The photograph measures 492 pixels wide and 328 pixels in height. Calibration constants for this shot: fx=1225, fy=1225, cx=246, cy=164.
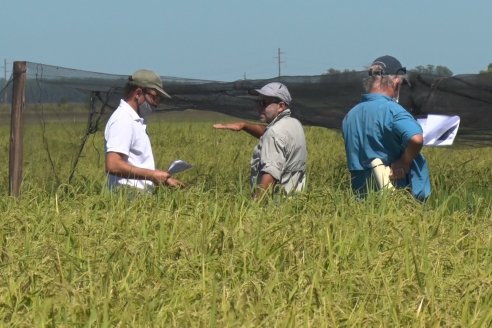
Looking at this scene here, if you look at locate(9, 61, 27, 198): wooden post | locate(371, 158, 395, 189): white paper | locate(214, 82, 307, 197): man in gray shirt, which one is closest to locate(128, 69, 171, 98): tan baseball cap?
locate(214, 82, 307, 197): man in gray shirt

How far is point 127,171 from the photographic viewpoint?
6.38 meters

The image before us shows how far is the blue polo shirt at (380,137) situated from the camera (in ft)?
20.2

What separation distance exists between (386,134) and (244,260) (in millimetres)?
1704

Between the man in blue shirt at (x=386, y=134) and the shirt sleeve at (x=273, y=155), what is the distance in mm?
365

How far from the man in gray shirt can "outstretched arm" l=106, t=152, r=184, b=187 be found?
1.64ft

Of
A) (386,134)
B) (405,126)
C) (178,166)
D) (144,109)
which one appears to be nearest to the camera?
(405,126)

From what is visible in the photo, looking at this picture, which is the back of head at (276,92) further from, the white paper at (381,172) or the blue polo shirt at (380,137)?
the white paper at (381,172)

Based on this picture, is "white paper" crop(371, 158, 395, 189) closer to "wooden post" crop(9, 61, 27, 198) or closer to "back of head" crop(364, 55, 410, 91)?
"back of head" crop(364, 55, 410, 91)

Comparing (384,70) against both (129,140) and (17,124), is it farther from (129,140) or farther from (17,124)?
(17,124)

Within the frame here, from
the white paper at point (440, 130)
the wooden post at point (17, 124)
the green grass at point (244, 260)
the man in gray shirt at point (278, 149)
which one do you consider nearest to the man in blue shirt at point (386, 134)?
the green grass at point (244, 260)

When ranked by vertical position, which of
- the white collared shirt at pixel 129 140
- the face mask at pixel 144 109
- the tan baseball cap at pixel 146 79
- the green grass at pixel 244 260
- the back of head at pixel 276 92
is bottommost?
the green grass at pixel 244 260

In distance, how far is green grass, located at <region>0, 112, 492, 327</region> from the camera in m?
4.02

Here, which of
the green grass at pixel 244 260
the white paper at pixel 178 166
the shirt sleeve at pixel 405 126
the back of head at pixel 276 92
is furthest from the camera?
the white paper at pixel 178 166

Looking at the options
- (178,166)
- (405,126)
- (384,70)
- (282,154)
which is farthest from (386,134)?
(178,166)
